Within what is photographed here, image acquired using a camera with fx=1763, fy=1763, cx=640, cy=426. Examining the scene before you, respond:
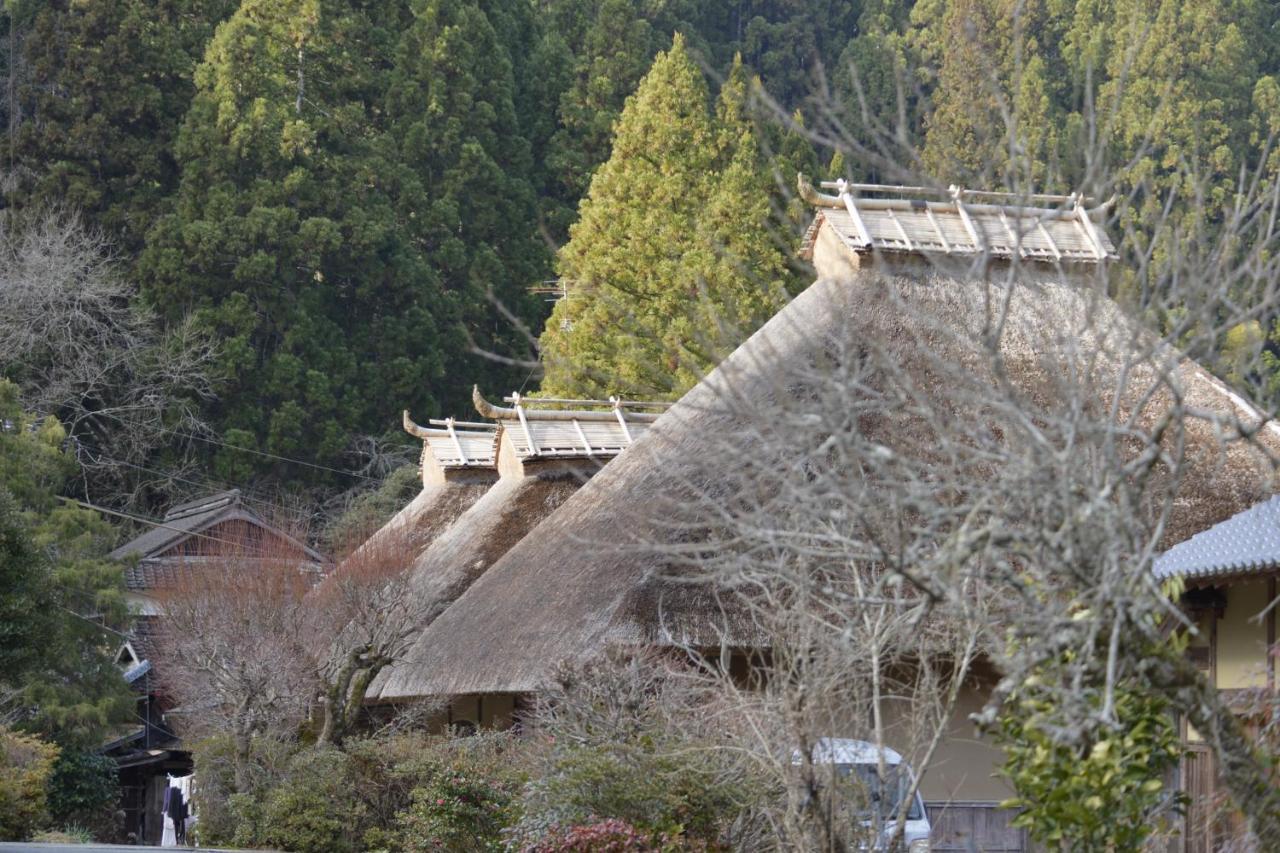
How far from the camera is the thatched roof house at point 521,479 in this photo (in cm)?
2370

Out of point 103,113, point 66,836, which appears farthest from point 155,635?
point 103,113

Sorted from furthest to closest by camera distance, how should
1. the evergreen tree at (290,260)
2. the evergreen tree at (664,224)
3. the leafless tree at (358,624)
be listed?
1. the evergreen tree at (290,260)
2. the evergreen tree at (664,224)
3. the leafless tree at (358,624)

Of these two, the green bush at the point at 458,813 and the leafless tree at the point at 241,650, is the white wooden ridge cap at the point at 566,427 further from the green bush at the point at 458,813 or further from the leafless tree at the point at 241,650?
the green bush at the point at 458,813

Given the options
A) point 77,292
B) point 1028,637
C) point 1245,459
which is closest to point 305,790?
point 1245,459

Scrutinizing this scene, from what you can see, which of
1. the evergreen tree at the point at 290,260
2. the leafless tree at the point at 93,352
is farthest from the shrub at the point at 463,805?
the leafless tree at the point at 93,352

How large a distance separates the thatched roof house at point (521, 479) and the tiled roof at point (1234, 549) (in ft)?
35.9

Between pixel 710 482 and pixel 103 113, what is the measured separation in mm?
27419

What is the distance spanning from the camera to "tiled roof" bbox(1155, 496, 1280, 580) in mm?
12188

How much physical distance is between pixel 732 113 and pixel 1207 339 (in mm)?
31119

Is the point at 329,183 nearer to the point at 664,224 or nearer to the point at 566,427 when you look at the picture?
the point at 664,224

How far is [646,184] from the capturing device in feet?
115

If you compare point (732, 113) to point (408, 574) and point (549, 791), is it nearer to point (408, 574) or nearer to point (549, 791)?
point (408, 574)

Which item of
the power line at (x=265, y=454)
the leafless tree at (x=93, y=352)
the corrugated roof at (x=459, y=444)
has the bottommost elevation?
the corrugated roof at (x=459, y=444)

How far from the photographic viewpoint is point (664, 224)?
112 ft
